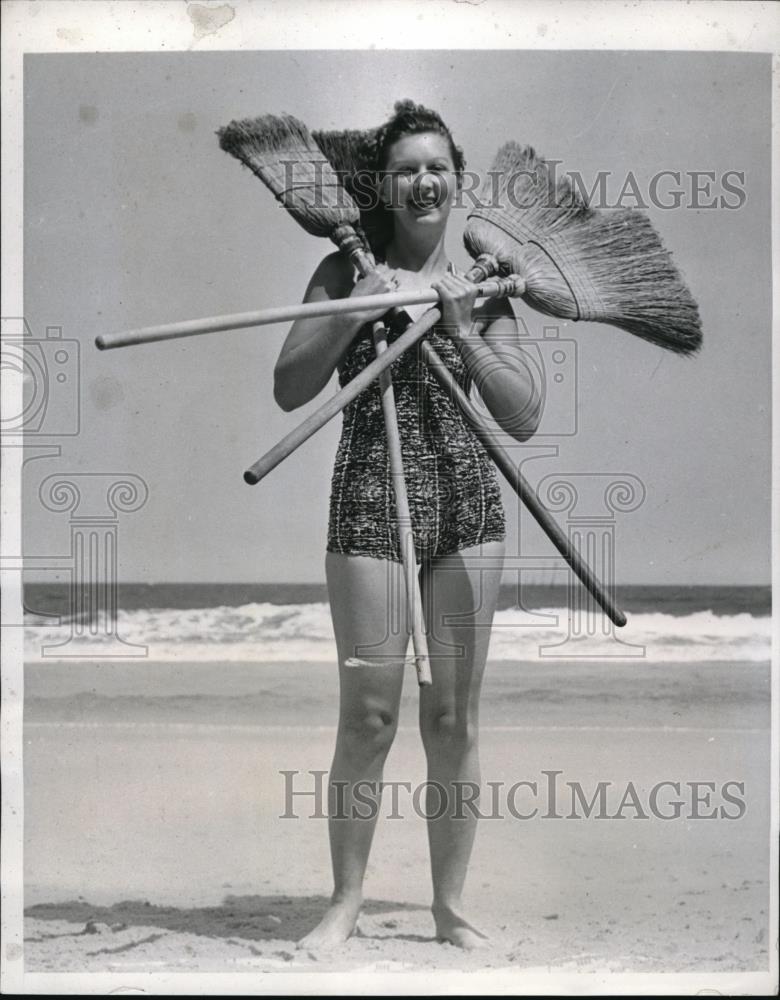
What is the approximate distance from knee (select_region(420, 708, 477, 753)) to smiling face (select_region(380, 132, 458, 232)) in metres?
1.24

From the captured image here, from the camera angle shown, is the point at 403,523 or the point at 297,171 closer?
the point at 403,523

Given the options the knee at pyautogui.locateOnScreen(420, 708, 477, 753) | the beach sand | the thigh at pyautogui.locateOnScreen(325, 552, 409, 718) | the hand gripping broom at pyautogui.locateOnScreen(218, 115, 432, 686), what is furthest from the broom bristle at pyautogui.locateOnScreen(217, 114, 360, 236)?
the knee at pyautogui.locateOnScreen(420, 708, 477, 753)

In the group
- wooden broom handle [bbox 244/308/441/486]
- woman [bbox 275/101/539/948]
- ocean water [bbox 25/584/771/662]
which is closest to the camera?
wooden broom handle [bbox 244/308/441/486]

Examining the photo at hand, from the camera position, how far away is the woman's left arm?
403 cm

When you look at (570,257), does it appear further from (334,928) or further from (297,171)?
(334,928)

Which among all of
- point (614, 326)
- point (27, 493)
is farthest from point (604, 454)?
point (27, 493)

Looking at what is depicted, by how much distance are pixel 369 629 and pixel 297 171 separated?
1.18m

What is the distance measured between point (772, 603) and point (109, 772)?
178cm

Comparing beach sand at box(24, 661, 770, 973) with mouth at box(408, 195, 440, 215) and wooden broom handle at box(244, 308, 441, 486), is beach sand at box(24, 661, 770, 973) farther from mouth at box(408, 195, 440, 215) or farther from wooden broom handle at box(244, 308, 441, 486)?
mouth at box(408, 195, 440, 215)

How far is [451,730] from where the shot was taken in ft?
13.5

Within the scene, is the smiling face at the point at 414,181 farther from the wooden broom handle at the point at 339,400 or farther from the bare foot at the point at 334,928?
the bare foot at the point at 334,928

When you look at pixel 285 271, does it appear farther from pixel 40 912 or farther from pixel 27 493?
pixel 40 912

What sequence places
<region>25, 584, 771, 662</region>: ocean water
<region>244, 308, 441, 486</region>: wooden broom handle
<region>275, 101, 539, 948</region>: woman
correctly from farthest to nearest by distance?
<region>25, 584, 771, 662</region>: ocean water < <region>275, 101, 539, 948</region>: woman < <region>244, 308, 441, 486</region>: wooden broom handle

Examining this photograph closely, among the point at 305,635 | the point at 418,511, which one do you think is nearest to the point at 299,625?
the point at 305,635
